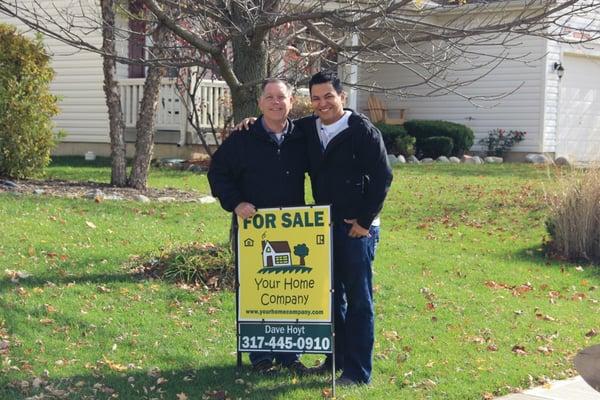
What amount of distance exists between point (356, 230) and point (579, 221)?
5615 millimetres

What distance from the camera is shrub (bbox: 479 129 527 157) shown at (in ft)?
73.4

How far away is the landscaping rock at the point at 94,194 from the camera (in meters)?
11.4

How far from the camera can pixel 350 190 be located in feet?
18.2

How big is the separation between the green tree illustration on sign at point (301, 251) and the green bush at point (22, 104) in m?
7.83

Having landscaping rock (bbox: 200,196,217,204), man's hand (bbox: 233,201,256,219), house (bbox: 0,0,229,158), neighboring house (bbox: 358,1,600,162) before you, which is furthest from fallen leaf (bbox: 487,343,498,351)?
neighboring house (bbox: 358,1,600,162)

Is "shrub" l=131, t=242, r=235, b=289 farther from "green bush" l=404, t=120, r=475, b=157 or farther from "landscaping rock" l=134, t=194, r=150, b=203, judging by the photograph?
"green bush" l=404, t=120, r=475, b=157

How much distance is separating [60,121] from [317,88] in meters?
15.9

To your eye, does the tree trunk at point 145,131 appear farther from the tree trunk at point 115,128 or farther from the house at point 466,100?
the house at point 466,100

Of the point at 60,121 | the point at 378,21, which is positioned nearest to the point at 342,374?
the point at 378,21

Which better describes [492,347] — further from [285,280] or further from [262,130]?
[262,130]

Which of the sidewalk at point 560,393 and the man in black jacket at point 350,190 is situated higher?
the man in black jacket at point 350,190

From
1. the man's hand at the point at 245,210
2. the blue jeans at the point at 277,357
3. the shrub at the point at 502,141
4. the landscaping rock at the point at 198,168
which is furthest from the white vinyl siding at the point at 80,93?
the man's hand at the point at 245,210

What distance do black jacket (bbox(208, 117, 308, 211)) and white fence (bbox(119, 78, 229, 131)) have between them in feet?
37.7

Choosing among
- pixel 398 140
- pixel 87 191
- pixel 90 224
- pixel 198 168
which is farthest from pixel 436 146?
pixel 90 224
